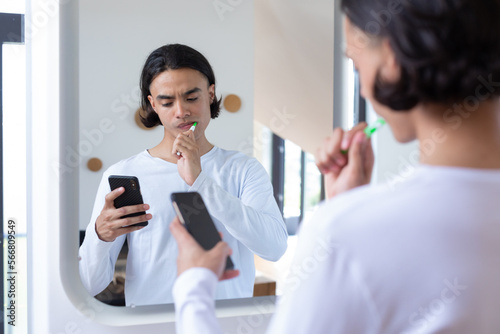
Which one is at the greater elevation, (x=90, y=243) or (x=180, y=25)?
(x=180, y=25)

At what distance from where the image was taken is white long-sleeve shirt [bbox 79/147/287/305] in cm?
77

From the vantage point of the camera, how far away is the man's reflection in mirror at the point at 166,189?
766 mm

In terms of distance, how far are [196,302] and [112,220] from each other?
387 millimetres

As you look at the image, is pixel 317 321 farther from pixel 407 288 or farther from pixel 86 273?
pixel 86 273

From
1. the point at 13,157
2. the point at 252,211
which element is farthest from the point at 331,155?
the point at 13,157

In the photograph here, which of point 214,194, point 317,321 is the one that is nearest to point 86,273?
point 214,194

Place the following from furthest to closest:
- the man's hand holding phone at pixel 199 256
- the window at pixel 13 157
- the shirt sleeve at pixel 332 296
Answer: the window at pixel 13 157
the man's hand holding phone at pixel 199 256
the shirt sleeve at pixel 332 296

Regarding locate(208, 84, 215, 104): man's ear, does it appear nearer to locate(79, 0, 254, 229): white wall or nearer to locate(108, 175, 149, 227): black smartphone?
locate(79, 0, 254, 229): white wall

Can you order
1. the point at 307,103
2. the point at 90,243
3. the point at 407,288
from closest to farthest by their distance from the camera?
1. the point at 407,288
2. the point at 90,243
3. the point at 307,103

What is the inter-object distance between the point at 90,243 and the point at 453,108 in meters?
0.58

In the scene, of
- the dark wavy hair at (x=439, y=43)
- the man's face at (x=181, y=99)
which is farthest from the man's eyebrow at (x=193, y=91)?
the dark wavy hair at (x=439, y=43)

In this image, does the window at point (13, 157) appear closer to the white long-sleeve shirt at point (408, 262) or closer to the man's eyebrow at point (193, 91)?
the man's eyebrow at point (193, 91)

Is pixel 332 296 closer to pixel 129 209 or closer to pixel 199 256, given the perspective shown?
pixel 199 256

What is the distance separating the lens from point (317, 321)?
33cm
